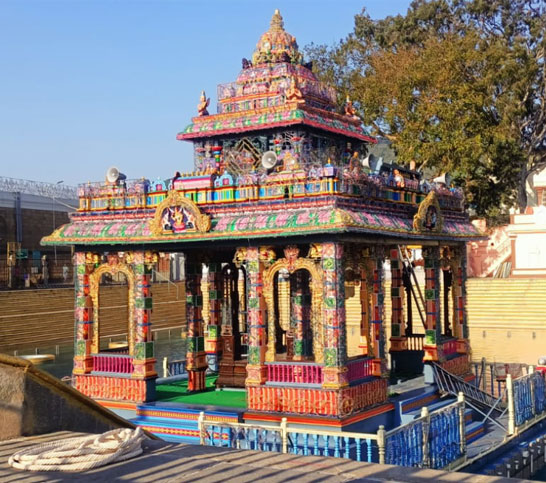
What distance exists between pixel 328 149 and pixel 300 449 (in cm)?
732

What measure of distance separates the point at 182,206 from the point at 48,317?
2545 centimetres

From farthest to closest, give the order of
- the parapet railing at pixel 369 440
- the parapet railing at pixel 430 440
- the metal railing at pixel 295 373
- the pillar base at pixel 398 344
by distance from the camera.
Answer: the pillar base at pixel 398 344
the metal railing at pixel 295 373
the parapet railing at pixel 369 440
the parapet railing at pixel 430 440

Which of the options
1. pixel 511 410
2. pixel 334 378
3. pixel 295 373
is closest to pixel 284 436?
pixel 334 378

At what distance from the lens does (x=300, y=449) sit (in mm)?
12227

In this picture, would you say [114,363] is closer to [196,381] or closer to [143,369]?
[143,369]

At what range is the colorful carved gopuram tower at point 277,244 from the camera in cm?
1402

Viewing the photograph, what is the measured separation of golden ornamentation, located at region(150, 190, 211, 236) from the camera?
49.5ft

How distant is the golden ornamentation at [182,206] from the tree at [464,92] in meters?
26.8

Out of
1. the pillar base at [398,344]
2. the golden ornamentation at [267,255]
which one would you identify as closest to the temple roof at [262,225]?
the golden ornamentation at [267,255]

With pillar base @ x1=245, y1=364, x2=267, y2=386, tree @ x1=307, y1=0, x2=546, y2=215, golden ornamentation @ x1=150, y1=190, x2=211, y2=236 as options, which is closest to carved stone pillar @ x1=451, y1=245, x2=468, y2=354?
pillar base @ x1=245, y1=364, x2=267, y2=386

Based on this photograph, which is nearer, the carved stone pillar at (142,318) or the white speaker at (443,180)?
the carved stone pillar at (142,318)

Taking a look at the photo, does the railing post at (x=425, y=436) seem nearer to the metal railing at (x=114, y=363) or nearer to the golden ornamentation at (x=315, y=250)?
the golden ornamentation at (x=315, y=250)

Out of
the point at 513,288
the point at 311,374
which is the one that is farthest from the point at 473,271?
the point at 311,374

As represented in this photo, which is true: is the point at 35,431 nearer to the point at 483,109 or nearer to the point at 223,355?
the point at 223,355
